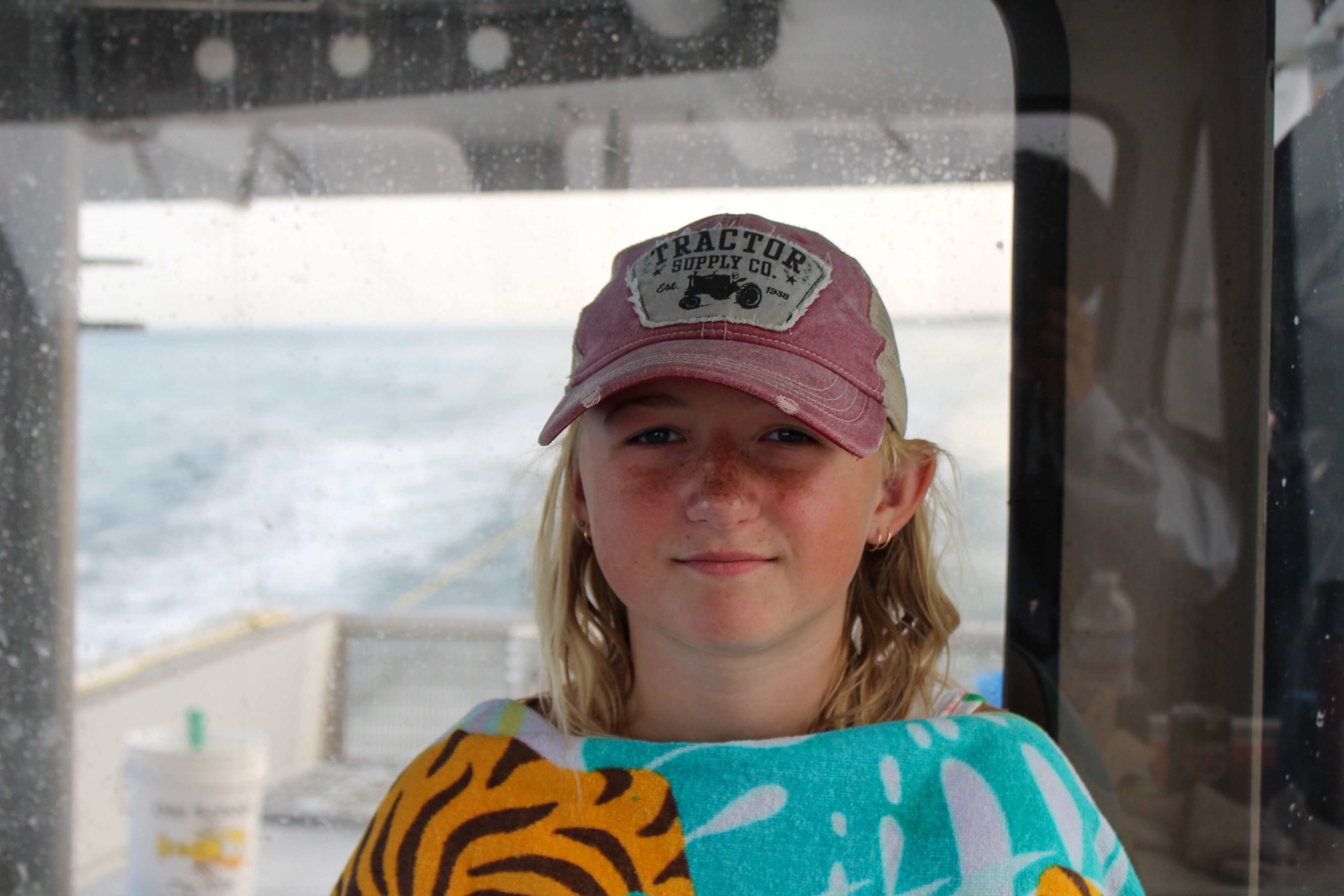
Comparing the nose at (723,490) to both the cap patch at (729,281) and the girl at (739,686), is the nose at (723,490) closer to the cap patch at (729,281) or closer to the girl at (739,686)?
the girl at (739,686)

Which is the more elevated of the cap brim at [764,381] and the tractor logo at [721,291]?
the tractor logo at [721,291]

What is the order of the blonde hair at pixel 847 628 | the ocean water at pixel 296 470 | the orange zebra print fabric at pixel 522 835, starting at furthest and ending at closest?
1. the ocean water at pixel 296 470
2. the blonde hair at pixel 847 628
3. the orange zebra print fabric at pixel 522 835

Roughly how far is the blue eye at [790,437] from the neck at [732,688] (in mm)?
209

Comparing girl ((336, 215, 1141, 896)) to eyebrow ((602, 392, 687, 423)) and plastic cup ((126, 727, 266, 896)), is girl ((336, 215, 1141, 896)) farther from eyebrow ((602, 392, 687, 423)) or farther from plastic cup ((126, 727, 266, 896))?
plastic cup ((126, 727, 266, 896))

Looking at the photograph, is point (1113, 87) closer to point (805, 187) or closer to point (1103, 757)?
point (805, 187)

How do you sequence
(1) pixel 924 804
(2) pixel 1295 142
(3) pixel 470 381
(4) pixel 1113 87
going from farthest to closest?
(3) pixel 470 381, (4) pixel 1113 87, (2) pixel 1295 142, (1) pixel 924 804

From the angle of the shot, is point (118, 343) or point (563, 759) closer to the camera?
point (563, 759)

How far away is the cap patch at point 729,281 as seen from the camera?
904 millimetres

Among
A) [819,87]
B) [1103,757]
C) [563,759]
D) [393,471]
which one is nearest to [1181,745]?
[1103,757]

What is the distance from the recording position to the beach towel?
93 centimetres

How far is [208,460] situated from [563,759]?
90 centimetres

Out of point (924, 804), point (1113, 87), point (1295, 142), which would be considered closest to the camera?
point (924, 804)

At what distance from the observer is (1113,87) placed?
1368 millimetres

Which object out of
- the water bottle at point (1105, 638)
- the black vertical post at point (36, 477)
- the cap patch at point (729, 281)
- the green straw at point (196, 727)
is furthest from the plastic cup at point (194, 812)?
the water bottle at point (1105, 638)
